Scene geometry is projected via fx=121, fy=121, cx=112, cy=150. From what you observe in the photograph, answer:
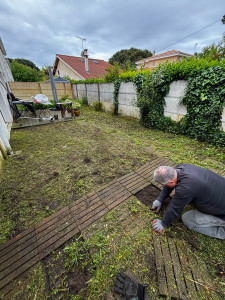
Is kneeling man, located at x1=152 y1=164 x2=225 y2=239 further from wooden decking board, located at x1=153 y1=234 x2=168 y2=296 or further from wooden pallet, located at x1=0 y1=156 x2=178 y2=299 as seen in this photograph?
wooden pallet, located at x1=0 y1=156 x2=178 y2=299

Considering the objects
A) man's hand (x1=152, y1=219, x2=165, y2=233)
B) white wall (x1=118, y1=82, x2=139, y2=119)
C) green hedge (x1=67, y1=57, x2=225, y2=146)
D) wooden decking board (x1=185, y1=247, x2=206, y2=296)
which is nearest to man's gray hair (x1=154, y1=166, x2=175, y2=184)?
man's hand (x1=152, y1=219, x2=165, y2=233)

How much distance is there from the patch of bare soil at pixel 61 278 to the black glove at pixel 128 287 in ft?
1.09

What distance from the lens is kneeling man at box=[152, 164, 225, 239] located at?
141 cm

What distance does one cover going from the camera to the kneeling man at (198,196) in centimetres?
141

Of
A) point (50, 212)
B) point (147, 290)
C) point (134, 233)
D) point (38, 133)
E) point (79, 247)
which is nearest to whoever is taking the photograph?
point (147, 290)

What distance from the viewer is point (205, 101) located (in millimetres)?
3912

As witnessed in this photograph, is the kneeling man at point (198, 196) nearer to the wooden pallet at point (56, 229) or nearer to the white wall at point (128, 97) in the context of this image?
the wooden pallet at point (56, 229)

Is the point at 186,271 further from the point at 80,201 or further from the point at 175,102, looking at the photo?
the point at 175,102

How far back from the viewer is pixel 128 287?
46.6 inches

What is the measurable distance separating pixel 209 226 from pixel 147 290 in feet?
3.61

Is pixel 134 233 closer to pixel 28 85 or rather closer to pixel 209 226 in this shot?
pixel 209 226

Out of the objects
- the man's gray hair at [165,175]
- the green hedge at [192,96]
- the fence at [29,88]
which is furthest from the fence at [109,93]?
the man's gray hair at [165,175]

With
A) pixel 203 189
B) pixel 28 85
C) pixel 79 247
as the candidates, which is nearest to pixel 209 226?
pixel 203 189

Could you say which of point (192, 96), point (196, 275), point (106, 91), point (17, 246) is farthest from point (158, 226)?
point (106, 91)
